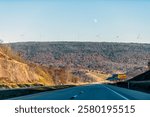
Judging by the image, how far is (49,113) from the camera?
1669 cm

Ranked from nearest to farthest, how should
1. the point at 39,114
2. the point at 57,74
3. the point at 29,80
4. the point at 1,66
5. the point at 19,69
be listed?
the point at 39,114 → the point at 1,66 → the point at 19,69 → the point at 29,80 → the point at 57,74

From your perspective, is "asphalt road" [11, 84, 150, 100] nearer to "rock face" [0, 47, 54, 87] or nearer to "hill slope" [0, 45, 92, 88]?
"hill slope" [0, 45, 92, 88]

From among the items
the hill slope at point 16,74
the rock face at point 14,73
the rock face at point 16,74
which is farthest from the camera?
the rock face at point 14,73

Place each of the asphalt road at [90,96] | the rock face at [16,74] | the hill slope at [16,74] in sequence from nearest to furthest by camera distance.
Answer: the asphalt road at [90,96], the hill slope at [16,74], the rock face at [16,74]

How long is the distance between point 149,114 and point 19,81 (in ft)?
354

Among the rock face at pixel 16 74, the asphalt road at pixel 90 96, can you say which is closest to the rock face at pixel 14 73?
the rock face at pixel 16 74

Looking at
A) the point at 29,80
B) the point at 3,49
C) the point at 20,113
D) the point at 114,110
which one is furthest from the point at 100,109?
the point at 3,49

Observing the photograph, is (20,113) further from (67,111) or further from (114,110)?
(114,110)

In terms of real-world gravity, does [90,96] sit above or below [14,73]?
above

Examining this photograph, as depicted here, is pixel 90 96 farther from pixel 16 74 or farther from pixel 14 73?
pixel 16 74

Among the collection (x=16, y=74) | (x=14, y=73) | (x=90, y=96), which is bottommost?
(x=16, y=74)

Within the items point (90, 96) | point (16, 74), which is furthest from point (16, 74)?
point (90, 96)

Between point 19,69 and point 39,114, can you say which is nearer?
point 39,114

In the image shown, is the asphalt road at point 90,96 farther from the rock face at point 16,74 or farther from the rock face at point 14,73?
the rock face at point 14,73
